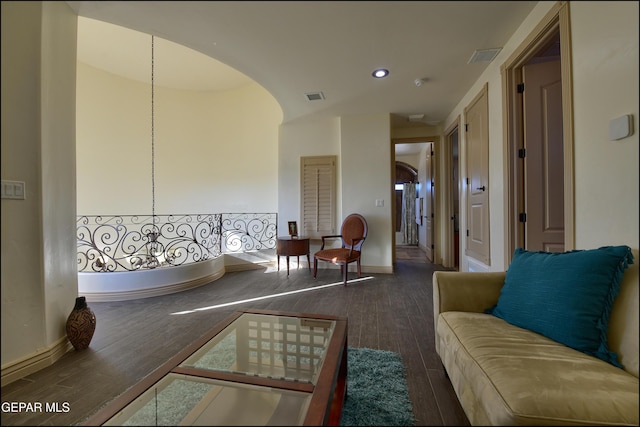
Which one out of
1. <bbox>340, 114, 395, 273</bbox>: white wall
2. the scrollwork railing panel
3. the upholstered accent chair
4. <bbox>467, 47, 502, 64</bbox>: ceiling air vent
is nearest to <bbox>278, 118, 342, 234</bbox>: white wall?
<bbox>340, 114, 395, 273</bbox>: white wall

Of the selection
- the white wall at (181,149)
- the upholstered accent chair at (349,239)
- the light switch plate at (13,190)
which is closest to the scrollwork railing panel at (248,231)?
the white wall at (181,149)

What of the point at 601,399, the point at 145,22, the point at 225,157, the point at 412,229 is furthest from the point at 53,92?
the point at 412,229

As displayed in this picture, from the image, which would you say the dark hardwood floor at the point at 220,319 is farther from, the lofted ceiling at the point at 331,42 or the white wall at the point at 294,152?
the lofted ceiling at the point at 331,42

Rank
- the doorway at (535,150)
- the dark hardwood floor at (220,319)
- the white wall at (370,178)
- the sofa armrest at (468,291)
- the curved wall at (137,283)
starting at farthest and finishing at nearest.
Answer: the white wall at (370,178), the curved wall at (137,283), the doorway at (535,150), the sofa armrest at (468,291), the dark hardwood floor at (220,319)

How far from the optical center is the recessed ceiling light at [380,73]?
8.44 feet

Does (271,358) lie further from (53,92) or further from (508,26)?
(508,26)

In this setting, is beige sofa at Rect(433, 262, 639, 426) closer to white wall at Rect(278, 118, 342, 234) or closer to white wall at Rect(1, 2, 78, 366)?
white wall at Rect(1, 2, 78, 366)

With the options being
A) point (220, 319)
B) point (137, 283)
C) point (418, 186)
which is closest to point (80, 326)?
point (220, 319)

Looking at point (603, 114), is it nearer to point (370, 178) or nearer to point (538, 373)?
point (538, 373)

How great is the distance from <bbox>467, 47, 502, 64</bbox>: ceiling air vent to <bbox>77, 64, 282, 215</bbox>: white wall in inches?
129

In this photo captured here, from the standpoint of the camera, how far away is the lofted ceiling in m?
1.35

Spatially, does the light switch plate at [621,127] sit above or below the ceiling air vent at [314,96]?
below

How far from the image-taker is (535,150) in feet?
6.82

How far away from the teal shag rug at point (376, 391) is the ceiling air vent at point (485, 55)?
2574mm
